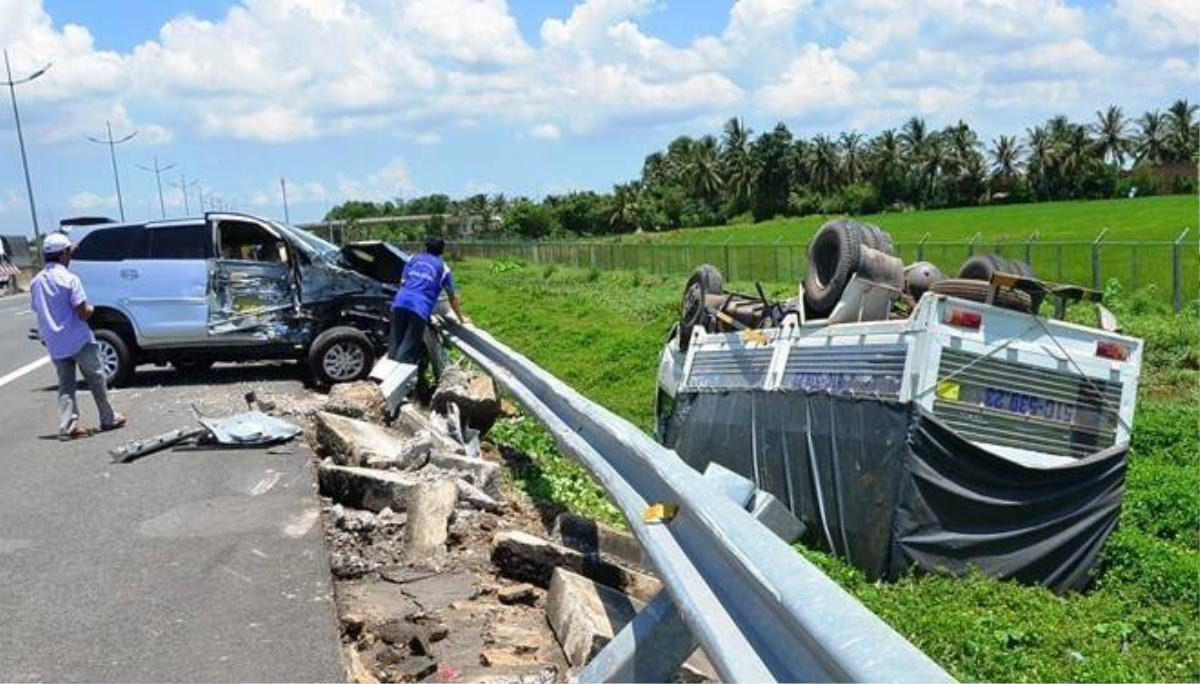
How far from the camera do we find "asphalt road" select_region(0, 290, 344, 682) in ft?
15.4

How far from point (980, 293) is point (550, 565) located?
14.2ft

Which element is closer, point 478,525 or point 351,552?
point 351,552

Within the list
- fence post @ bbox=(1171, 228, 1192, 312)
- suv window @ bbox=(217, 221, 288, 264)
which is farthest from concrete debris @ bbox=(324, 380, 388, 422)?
fence post @ bbox=(1171, 228, 1192, 312)

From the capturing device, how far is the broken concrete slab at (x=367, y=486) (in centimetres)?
705

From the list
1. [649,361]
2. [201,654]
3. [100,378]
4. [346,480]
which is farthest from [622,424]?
[649,361]

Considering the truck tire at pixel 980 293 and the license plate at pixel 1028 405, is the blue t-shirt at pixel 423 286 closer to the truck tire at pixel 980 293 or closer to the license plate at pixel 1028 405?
the truck tire at pixel 980 293

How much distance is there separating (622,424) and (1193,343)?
16034 mm

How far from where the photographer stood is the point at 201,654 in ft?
15.5

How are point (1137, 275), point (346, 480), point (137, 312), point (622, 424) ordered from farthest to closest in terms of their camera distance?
point (1137, 275)
point (137, 312)
point (346, 480)
point (622, 424)

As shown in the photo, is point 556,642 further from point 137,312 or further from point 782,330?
point 137,312

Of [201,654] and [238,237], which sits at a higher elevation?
[238,237]

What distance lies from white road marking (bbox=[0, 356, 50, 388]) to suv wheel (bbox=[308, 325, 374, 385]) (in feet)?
13.5

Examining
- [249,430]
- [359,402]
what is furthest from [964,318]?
[359,402]


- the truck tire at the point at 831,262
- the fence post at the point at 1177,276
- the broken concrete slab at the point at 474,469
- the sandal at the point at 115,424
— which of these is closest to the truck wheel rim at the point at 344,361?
the sandal at the point at 115,424
